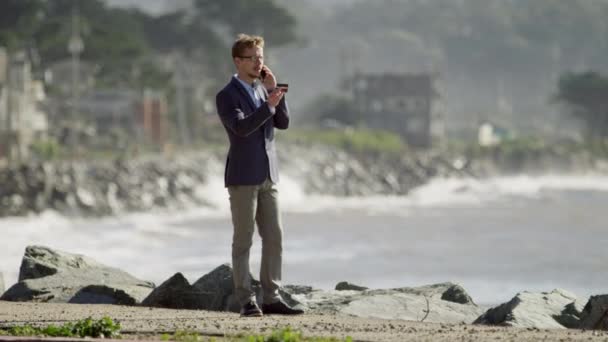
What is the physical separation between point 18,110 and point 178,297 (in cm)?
5233

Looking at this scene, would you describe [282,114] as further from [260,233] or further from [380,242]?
[380,242]

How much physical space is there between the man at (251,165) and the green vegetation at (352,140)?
84979 millimetres

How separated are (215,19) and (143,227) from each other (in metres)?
67.1

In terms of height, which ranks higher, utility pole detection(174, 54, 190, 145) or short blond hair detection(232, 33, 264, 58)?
utility pole detection(174, 54, 190, 145)

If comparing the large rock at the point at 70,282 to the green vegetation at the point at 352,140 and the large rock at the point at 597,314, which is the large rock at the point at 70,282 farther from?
the green vegetation at the point at 352,140

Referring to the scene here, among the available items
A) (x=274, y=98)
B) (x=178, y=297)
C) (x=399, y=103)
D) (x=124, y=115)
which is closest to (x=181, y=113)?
(x=124, y=115)

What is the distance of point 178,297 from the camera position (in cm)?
1352

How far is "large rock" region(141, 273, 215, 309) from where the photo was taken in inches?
529

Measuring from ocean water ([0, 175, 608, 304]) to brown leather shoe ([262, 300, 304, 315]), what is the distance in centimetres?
816

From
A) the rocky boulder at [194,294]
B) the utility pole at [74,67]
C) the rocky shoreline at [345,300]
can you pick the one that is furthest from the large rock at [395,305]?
the utility pole at [74,67]

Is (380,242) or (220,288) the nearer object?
(220,288)

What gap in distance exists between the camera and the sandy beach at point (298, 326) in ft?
33.5

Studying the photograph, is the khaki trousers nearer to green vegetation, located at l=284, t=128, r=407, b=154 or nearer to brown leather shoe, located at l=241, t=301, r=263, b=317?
brown leather shoe, located at l=241, t=301, r=263, b=317

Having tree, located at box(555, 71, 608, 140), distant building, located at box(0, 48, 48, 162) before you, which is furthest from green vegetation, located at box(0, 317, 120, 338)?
tree, located at box(555, 71, 608, 140)
